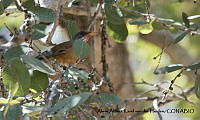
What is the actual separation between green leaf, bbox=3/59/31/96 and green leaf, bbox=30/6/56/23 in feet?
1.34

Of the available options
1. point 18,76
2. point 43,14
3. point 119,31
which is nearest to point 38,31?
point 43,14

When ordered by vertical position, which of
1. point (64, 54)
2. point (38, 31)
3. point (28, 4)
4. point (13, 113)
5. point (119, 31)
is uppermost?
point (28, 4)

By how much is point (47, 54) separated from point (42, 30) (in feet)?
1.92

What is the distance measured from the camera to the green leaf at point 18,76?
6.77ft

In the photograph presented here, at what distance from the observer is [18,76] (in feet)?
6.77

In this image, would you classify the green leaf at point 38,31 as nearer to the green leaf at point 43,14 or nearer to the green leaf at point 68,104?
the green leaf at point 43,14

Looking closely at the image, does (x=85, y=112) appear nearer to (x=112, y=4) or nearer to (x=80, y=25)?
(x=112, y=4)

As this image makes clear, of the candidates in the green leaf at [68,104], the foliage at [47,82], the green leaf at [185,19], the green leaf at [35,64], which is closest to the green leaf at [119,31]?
the foliage at [47,82]

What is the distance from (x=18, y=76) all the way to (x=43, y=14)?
19.1 inches

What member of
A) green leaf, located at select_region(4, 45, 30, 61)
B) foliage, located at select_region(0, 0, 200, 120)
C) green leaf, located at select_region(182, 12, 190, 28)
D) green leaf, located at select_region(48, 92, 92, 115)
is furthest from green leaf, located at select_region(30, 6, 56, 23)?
green leaf, located at select_region(182, 12, 190, 28)

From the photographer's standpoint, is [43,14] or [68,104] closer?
[68,104]

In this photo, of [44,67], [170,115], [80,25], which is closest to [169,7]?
[80,25]

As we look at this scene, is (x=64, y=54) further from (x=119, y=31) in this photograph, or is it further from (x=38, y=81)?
(x=38, y=81)

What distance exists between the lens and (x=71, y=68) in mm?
2207
